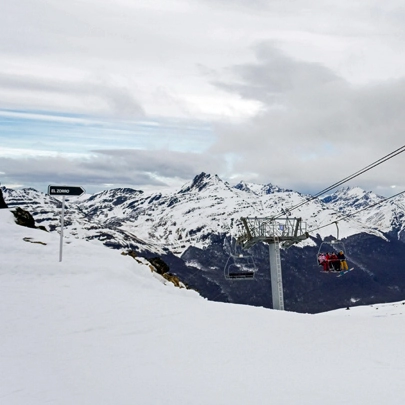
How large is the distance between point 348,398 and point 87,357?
18.6ft

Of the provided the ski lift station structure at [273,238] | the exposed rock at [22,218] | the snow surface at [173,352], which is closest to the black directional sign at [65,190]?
the snow surface at [173,352]

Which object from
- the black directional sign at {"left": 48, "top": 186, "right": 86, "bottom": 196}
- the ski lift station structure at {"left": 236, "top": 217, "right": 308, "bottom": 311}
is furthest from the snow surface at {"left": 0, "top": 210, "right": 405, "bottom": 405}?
the ski lift station structure at {"left": 236, "top": 217, "right": 308, "bottom": 311}

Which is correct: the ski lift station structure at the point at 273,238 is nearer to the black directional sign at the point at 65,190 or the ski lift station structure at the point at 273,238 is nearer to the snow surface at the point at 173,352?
the black directional sign at the point at 65,190

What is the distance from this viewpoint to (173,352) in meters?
10.5

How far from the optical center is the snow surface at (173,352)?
26.4ft

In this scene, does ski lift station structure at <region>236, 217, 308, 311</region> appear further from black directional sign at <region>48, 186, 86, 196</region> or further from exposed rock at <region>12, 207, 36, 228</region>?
black directional sign at <region>48, 186, 86, 196</region>

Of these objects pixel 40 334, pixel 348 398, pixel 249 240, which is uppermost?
pixel 249 240

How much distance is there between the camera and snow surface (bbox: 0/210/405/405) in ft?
26.4

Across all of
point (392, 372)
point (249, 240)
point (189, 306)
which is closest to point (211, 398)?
point (392, 372)

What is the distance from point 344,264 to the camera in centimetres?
3506

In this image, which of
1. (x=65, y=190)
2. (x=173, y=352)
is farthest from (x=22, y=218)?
(x=173, y=352)

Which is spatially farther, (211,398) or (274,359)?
(274,359)

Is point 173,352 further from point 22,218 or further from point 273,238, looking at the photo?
point 273,238

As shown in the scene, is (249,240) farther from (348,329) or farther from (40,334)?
(40,334)
